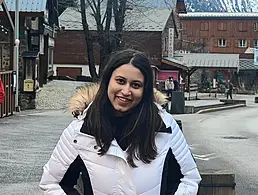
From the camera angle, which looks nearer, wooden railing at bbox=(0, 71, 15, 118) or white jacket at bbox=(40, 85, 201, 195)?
white jacket at bbox=(40, 85, 201, 195)

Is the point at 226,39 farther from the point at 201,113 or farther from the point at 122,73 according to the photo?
the point at 122,73

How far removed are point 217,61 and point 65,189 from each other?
2479 inches

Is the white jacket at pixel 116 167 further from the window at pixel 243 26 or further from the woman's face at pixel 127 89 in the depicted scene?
the window at pixel 243 26

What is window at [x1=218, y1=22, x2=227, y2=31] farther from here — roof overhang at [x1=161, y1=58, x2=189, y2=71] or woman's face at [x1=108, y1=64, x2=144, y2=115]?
woman's face at [x1=108, y1=64, x2=144, y2=115]

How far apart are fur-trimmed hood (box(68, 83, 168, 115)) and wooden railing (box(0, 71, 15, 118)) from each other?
1788cm

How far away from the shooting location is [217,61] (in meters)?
65.8

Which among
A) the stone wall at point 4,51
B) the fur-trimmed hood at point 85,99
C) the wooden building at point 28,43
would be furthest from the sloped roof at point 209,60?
the fur-trimmed hood at point 85,99

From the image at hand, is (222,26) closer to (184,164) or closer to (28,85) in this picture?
(28,85)

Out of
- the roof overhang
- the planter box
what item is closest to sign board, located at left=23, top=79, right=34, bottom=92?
the planter box

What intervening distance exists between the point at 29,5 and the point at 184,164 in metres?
24.4

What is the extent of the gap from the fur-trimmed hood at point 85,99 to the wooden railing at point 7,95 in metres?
17.9

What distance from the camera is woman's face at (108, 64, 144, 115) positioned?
3555 mm

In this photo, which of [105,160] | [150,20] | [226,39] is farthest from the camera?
[226,39]

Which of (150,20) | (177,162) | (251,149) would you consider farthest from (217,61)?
(177,162)
